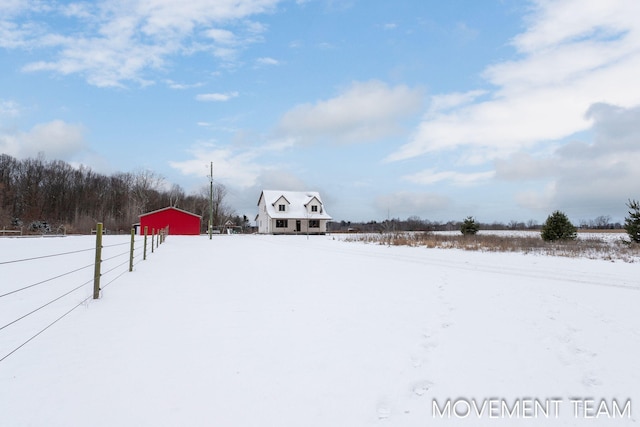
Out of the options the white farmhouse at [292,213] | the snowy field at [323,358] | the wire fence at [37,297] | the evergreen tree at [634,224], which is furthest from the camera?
the white farmhouse at [292,213]

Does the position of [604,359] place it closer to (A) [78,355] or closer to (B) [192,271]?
(A) [78,355]

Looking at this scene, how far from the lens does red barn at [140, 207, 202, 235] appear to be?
1780 inches

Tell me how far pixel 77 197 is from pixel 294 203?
4937cm

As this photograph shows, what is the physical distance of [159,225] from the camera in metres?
45.4

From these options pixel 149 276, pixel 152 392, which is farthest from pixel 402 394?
pixel 149 276

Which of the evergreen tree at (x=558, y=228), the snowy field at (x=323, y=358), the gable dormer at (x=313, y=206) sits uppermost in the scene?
the gable dormer at (x=313, y=206)

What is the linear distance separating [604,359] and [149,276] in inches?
403

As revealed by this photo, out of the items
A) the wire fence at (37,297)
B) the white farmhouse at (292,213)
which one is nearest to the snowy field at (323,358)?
the wire fence at (37,297)

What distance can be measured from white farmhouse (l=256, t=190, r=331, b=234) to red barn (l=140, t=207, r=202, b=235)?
11.6 m

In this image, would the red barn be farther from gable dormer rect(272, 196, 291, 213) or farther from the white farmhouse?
gable dormer rect(272, 196, 291, 213)

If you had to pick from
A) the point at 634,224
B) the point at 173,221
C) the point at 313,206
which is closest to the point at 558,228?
the point at 634,224

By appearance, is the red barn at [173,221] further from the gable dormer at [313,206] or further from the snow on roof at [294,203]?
the gable dormer at [313,206]

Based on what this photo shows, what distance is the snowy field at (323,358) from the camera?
3.27 meters

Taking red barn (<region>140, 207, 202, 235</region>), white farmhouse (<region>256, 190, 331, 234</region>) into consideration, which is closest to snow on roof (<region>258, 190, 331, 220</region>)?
white farmhouse (<region>256, 190, 331, 234</region>)
